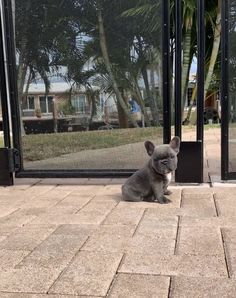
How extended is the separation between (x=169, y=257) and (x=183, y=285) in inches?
21.1

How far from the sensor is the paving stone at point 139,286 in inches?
121

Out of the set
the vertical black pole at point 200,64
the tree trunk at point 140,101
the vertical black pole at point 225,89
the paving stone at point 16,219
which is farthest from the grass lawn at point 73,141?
the paving stone at point 16,219

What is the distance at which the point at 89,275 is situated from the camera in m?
3.41

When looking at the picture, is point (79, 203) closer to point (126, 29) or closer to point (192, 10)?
point (126, 29)

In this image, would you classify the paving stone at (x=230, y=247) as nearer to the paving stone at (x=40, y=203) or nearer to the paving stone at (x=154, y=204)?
the paving stone at (x=154, y=204)

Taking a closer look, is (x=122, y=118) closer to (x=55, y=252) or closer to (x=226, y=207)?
(x=226, y=207)

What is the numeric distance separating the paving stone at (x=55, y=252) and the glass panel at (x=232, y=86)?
2837 millimetres

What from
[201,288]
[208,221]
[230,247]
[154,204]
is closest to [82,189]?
[154,204]

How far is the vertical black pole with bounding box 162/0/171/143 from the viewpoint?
6141mm

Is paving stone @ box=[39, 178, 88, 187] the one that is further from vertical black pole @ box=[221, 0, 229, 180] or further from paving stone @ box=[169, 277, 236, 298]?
paving stone @ box=[169, 277, 236, 298]

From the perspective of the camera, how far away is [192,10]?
6.88 meters

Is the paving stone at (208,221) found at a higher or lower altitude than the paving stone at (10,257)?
higher

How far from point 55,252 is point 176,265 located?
3.51 ft

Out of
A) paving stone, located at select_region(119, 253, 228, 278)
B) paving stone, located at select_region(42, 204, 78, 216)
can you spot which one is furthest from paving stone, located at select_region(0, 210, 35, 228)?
paving stone, located at select_region(119, 253, 228, 278)
